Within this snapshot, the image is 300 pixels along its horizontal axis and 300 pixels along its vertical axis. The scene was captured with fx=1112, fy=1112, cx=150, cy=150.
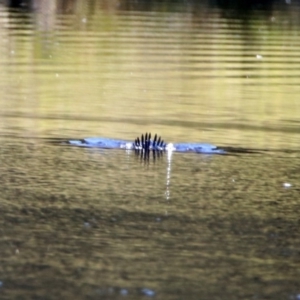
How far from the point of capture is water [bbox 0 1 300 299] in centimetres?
595

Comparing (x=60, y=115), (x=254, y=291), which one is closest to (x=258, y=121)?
(x=60, y=115)

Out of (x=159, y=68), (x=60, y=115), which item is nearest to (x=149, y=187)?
(x=60, y=115)

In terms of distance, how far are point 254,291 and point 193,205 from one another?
187cm

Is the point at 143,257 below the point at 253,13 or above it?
below

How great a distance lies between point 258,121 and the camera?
1176 centimetres

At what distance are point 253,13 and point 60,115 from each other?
28.8 m

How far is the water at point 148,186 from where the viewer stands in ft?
19.5

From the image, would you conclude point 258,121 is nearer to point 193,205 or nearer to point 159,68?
point 193,205

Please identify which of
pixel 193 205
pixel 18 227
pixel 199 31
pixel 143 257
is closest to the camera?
pixel 143 257

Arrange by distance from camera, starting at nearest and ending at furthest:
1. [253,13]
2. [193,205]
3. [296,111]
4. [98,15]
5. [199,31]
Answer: [193,205]
[296,111]
[199,31]
[98,15]
[253,13]

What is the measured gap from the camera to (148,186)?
814 centimetres

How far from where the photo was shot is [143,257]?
627 centimetres

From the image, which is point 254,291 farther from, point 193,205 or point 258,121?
point 258,121

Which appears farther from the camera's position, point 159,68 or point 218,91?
point 159,68
